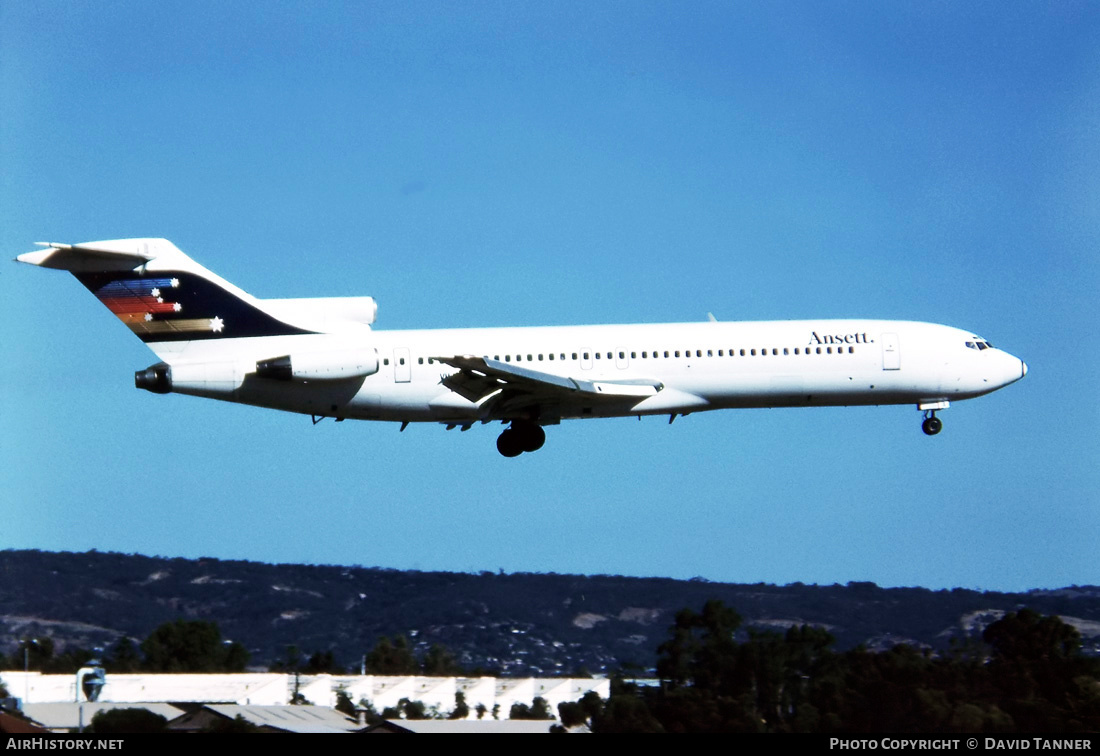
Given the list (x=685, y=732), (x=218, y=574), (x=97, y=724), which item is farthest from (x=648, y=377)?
(x=218, y=574)

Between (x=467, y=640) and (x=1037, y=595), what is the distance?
2540 cm

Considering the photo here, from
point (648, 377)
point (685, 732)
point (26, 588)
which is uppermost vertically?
point (648, 377)

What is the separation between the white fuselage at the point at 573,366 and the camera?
4172 centimetres

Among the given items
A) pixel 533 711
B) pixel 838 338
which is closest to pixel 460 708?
pixel 533 711

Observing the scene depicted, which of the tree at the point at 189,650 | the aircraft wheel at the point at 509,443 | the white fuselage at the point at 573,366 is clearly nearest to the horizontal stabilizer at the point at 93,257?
the white fuselage at the point at 573,366

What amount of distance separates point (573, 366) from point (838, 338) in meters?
8.07

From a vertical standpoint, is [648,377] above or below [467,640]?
above

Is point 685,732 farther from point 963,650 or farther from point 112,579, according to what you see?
point 112,579

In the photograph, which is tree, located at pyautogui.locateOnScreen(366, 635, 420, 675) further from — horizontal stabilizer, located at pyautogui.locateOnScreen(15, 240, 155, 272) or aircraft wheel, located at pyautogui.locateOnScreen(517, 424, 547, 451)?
horizontal stabilizer, located at pyautogui.locateOnScreen(15, 240, 155, 272)

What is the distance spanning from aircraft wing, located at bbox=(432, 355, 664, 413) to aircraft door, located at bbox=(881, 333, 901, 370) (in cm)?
702

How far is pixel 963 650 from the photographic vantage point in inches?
2039

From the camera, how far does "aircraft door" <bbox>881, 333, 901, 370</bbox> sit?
4341 centimetres

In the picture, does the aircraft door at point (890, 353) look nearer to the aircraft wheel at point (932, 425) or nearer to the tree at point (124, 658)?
the aircraft wheel at point (932, 425)

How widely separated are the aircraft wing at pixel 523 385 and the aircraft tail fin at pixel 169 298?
549cm
